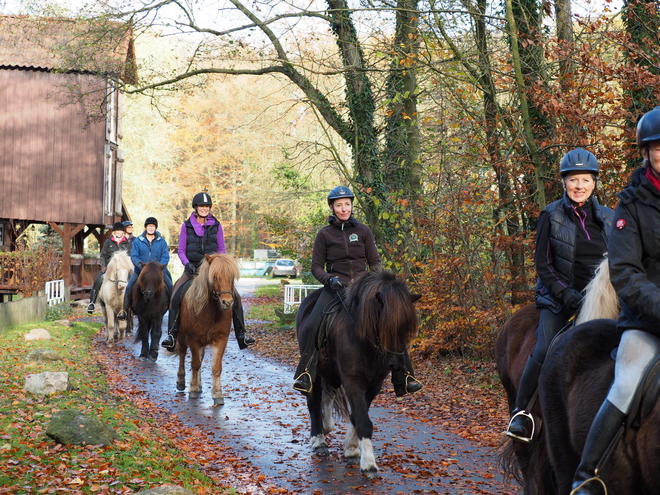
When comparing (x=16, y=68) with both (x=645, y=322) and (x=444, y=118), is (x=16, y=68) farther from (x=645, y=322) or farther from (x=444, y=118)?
(x=645, y=322)

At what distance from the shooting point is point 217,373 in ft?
37.5

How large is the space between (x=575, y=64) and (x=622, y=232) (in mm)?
8250

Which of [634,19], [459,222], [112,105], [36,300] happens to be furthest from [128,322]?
[112,105]

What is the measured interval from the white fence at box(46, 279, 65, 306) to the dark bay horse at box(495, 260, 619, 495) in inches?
830

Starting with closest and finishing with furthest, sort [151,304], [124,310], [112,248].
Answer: [151,304]
[124,310]
[112,248]

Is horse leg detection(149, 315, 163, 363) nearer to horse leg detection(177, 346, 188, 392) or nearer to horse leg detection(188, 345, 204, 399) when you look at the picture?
horse leg detection(177, 346, 188, 392)

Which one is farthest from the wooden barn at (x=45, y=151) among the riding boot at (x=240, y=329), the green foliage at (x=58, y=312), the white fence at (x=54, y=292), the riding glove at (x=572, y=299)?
the riding glove at (x=572, y=299)

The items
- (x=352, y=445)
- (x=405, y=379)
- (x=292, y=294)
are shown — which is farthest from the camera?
(x=292, y=294)

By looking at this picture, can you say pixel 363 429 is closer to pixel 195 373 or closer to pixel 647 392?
pixel 647 392

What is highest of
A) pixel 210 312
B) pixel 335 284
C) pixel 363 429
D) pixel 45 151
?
pixel 45 151

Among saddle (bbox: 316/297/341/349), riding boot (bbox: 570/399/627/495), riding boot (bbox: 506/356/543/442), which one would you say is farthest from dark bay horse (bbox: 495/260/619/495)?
saddle (bbox: 316/297/341/349)

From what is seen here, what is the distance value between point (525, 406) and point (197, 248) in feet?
25.6

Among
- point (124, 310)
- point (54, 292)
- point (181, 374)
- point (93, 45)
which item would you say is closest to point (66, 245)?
point (54, 292)

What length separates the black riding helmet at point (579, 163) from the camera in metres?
5.64
